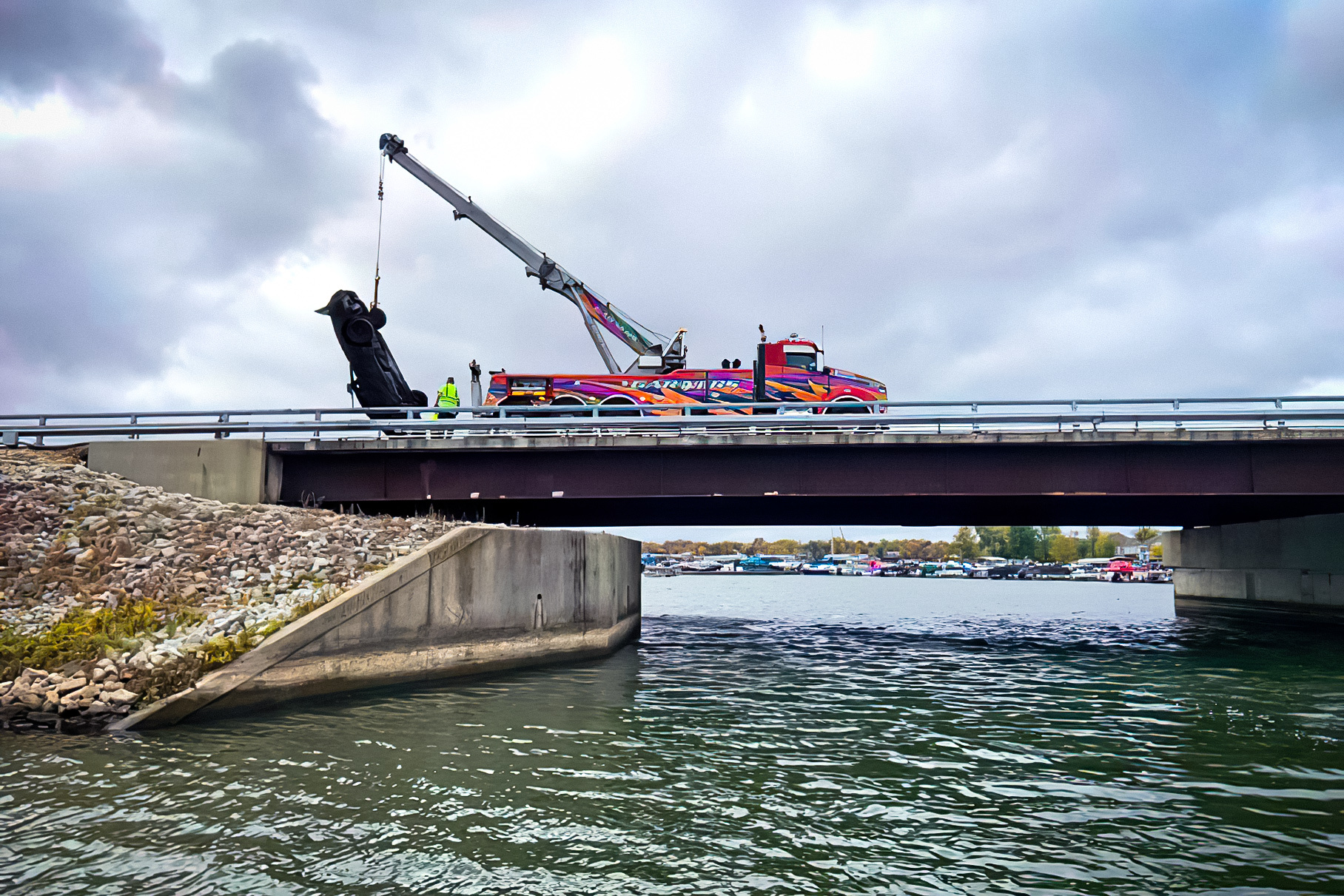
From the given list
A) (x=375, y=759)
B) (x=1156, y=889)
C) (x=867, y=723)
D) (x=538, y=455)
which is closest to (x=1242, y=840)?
(x=1156, y=889)

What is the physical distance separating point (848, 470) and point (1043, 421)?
5.10 meters

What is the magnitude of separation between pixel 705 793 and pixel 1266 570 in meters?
36.4

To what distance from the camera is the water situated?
6453 millimetres

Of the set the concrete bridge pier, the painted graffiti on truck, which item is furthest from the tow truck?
the concrete bridge pier

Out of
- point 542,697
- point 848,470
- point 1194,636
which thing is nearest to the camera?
point 542,697

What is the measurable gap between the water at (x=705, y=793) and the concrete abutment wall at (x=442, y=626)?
0.64 m

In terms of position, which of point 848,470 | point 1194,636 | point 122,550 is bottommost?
point 1194,636

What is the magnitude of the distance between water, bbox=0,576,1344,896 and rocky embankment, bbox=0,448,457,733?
1.17m

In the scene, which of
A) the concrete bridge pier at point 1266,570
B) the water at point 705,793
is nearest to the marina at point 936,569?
the concrete bridge pier at point 1266,570

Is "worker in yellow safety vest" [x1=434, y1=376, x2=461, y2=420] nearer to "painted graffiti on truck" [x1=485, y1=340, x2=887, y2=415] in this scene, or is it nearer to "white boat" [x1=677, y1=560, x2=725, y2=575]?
"painted graffiti on truck" [x1=485, y1=340, x2=887, y2=415]

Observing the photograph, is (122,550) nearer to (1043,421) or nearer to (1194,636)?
(1043,421)

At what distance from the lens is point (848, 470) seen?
22.5 meters

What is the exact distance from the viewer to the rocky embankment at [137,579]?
11.9 meters

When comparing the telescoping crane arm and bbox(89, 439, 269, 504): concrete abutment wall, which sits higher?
the telescoping crane arm
